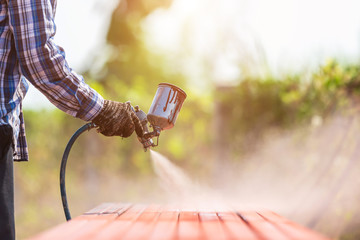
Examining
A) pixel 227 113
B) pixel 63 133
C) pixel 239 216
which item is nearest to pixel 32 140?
pixel 63 133

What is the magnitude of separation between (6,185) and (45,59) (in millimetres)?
524

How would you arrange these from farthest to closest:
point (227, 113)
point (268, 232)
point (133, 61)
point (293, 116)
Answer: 1. point (133, 61)
2. point (227, 113)
3. point (293, 116)
4. point (268, 232)

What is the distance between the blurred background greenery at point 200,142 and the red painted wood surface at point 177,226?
9.12 feet

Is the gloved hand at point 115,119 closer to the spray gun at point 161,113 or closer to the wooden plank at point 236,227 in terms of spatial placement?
the spray gun at point 161,113

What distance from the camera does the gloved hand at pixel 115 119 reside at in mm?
1830

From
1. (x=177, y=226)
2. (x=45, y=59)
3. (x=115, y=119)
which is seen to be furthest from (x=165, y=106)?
(x=177, y=226)

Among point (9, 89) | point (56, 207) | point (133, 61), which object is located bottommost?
point (56, 207)

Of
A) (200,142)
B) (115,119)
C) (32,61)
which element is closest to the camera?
(32,61)

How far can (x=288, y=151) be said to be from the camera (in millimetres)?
4359

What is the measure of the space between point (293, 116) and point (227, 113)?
0.86 m

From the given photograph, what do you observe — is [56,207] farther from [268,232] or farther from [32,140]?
[268,232]

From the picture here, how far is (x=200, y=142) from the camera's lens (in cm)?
558

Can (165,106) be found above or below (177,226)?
above

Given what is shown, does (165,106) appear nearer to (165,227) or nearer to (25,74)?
(25,74)
